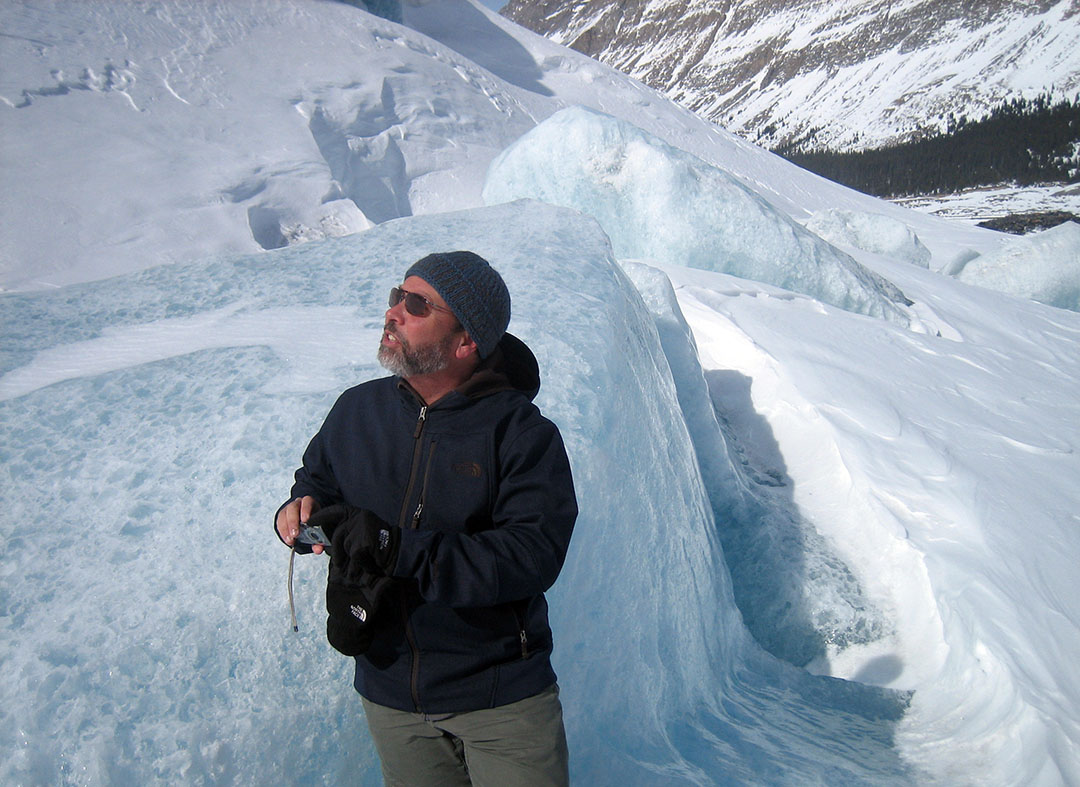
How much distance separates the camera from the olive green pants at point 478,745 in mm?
1022

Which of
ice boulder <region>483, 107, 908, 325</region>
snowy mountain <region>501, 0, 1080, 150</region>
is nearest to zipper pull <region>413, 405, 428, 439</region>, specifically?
ice boulder <region>483, 107, 908, 325</region>

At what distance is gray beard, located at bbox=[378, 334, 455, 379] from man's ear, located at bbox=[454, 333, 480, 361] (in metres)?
0.02

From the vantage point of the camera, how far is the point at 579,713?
1598 millimetres

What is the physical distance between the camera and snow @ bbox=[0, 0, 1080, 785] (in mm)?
1265

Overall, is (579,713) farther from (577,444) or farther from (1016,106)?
(1016,106)

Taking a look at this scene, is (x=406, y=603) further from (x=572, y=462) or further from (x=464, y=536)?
(x=572, y=462)

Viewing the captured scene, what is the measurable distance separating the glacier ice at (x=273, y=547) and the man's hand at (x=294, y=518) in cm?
34

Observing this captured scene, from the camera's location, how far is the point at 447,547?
3.12 ft

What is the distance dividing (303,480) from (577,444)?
0.78 meters

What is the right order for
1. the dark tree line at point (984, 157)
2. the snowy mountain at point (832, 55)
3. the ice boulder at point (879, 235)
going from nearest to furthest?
the ice boulder at point (879, 235)
the dark tree line at point (984, 157)
the snowy mountain at point (832, 55)

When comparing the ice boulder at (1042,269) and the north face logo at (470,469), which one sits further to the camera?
the ice boulder at (1042,269)

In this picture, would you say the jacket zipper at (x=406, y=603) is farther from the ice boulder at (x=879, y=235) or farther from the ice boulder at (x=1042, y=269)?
the ice boulder at (x=1042, y=269)

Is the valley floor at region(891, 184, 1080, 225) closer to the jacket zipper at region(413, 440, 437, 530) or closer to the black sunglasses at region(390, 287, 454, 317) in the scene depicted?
the black sunglasses at region(390, 287, 454, 317)

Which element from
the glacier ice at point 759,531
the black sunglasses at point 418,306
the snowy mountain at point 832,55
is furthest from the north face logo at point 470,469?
the snowy mountain at point 832,55
